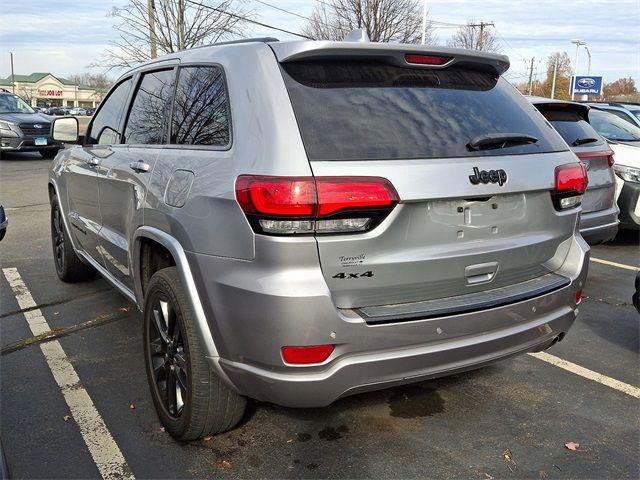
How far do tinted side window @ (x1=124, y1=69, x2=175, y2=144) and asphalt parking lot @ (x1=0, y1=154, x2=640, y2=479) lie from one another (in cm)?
145

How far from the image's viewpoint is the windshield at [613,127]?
300 inches

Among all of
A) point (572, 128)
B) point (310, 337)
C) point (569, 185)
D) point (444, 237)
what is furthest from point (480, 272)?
point (572, 128)

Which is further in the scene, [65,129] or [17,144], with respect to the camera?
[17,144]

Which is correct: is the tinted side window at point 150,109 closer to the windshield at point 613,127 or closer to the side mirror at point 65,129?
the side mirror at point 65,129

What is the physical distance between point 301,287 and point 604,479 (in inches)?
64.9

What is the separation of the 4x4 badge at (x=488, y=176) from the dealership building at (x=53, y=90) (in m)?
114

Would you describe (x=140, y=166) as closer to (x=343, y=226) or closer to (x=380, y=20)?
(x=343, y=226)

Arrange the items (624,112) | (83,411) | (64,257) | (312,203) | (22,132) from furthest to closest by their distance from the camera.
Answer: (22,132) < (624,112) < (64,257) < (83,411) < (312,203)

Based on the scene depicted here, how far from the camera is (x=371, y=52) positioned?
252cm

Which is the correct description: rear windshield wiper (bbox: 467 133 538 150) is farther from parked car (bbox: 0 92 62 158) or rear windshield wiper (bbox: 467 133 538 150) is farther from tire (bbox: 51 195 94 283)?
parked car (bbox: 0 92 62 158)

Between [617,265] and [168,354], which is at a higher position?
[168,354]

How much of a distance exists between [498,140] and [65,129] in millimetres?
3639

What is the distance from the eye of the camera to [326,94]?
96.1 inches

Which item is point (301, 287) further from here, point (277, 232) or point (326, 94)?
point (326, 94)
